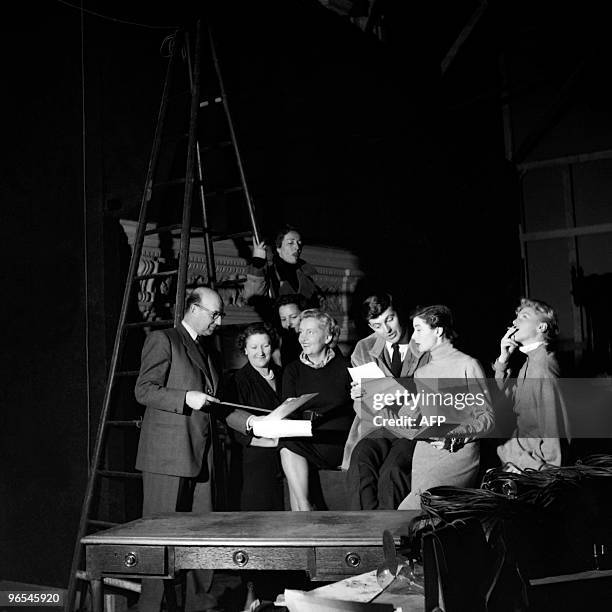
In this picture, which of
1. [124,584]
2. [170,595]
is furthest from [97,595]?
[124,584]

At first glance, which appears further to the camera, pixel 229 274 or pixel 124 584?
pixel 229 274

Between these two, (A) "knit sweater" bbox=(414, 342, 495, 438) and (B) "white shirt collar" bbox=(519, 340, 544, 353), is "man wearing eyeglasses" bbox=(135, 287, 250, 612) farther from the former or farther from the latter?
(B) "white shirt collar" bbox=(519, 340, 544, 353)

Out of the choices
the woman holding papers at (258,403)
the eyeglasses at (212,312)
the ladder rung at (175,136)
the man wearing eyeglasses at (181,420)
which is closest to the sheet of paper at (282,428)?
the man wearing eyeglasses at (181,420)

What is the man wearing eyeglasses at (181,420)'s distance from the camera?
4.40 metres

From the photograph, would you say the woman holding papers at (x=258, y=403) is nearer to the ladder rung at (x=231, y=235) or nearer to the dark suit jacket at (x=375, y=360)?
the dark suit jacket at (x=375, y=360)

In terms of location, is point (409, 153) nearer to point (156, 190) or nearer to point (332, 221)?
point (332, 221)

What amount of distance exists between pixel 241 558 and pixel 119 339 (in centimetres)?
240

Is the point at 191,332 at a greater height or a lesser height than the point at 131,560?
greater

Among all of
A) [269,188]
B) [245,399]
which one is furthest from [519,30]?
[245,399]

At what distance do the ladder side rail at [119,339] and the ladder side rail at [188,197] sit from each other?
19 centimetres

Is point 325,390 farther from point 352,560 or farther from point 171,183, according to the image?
point 352,560

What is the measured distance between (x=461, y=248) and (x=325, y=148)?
2591mm

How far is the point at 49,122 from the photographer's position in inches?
209

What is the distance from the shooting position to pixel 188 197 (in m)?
5.10
